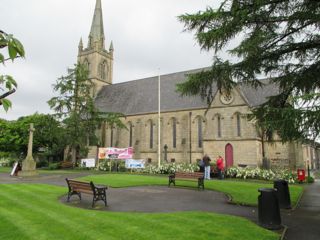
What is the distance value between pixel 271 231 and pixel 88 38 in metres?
55.7

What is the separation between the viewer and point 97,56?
54.8 metres

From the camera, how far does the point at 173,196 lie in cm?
1341

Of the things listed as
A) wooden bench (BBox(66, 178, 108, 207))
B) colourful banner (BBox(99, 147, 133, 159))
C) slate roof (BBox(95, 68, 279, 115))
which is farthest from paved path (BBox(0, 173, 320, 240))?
slate roof (BBox(95, 68, 279, 115))

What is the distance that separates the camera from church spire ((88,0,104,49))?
55.9m

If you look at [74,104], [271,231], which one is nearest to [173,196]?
[271,231]

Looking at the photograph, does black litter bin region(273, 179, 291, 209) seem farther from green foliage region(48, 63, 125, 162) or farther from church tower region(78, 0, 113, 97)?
church tower region(78, 0, 113, 97)

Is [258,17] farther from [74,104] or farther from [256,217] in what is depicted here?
[74,104]

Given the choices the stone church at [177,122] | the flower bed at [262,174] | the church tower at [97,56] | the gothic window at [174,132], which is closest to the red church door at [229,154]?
the stone church at [177,122]

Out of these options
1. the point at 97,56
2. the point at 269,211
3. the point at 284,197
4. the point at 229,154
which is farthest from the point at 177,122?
the point at 269,211

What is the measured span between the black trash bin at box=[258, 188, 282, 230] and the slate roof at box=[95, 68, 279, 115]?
2696cm

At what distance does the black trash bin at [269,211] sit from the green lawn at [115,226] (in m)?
0.40

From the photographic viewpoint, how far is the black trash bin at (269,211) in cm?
800

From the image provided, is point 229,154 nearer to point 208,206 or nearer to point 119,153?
point 119,153

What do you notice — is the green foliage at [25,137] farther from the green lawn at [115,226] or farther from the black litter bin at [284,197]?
the black litter bin at [284,197]
